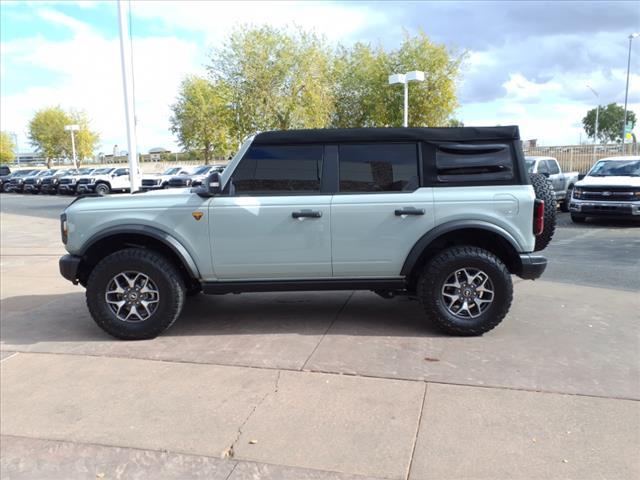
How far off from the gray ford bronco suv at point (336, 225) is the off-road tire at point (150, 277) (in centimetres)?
1

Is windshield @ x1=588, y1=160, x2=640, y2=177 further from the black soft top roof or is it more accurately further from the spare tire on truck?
the black soft top roof

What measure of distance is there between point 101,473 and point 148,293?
217 centimetres

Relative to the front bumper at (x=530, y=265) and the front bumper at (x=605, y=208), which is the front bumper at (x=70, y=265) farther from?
the front bumper at (x=605, y=208)

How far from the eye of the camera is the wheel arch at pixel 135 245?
4.88m

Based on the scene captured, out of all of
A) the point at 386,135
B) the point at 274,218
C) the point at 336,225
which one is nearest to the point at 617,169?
the point at 386,135

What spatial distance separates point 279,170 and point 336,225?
715 mm

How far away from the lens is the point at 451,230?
4785 millimetres

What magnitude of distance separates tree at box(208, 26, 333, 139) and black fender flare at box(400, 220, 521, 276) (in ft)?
80.2

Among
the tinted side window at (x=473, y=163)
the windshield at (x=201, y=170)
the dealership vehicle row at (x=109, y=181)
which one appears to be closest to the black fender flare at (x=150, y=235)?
the tinted side window at (x=473, y=163)

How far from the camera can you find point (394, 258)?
194 inches

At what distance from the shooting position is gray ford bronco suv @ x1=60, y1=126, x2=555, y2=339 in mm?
4836

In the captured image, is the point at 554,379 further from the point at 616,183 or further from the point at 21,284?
the point at 616,183

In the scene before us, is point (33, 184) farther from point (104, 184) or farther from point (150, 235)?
point (150, 235)

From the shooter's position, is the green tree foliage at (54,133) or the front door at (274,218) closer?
the front door at (274,218)
